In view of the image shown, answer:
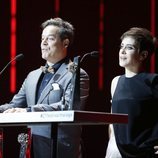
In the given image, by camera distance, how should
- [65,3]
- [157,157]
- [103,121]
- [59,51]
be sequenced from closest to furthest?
[103,121] → [157,157] → [59,51] → [65,3]

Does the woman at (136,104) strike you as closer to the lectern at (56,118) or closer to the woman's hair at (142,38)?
the woman's hair at (142,38)

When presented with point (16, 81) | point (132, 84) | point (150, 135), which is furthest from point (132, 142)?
point (16, 81)

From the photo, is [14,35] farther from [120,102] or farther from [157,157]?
[157,157]

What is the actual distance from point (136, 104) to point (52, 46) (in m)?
0.71

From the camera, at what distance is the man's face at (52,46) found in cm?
322

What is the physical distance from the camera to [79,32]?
15.8 feet

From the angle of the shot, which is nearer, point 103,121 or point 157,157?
point 103,121

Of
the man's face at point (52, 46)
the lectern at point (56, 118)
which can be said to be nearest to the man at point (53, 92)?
the man's face at point (52, 46)

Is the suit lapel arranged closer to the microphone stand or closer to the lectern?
the microphone stand

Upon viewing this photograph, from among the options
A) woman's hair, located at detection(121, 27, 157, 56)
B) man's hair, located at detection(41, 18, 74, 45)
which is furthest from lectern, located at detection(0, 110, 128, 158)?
man's hair, located at detection(41, 18, 74, 45)

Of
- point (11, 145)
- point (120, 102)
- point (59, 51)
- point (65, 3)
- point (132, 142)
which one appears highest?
point (65, 3)

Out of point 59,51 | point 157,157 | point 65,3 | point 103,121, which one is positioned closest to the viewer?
point 103,121

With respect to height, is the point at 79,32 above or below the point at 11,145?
above

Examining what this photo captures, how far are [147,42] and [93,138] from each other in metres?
1.97
